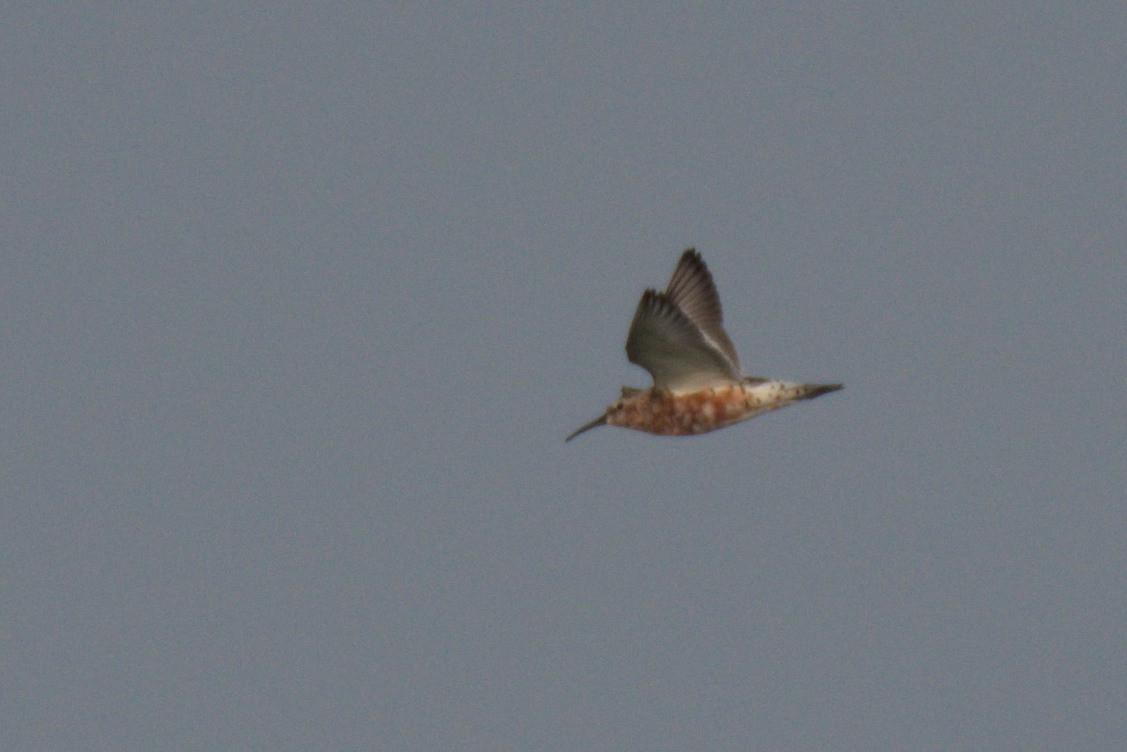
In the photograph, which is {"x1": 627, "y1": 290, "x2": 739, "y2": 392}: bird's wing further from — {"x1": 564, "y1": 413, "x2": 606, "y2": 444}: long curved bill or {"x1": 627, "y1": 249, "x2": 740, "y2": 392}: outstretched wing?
{"x1": 564, "y1": 413, "x2": 606, "y2": 444}: long curved bill

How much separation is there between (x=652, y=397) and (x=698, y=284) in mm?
2085

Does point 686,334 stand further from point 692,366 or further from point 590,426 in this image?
point 590,426

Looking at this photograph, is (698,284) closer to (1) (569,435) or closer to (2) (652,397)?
(2) (652,397)

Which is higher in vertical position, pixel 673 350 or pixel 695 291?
pixel 695 291

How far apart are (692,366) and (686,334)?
0.77m

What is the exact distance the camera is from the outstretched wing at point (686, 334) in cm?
1942

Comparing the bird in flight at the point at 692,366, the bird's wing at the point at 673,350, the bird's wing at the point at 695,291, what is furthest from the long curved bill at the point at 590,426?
the bird's wing at the point at 695,291

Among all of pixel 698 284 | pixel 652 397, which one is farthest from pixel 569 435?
pixel 698 284

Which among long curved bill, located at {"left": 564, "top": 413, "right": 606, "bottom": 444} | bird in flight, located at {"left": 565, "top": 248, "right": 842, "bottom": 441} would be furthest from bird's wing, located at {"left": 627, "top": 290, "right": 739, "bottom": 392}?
long curved bill, located at {"left": 564, "top": 413, "right": 606, "bottom": 444}

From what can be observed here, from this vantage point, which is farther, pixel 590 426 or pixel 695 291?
pixel 590 426

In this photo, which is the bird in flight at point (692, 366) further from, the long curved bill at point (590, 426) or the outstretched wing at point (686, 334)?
the long curved bill at point (590, 426)

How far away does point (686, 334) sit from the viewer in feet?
64.6

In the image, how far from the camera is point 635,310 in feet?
63.0

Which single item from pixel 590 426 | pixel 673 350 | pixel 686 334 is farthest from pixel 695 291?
pixel 590 426
